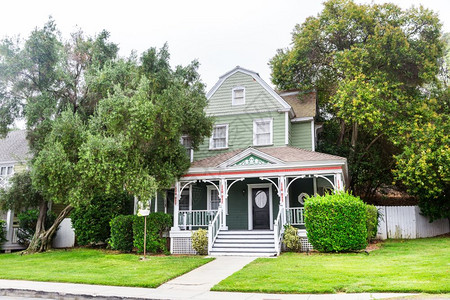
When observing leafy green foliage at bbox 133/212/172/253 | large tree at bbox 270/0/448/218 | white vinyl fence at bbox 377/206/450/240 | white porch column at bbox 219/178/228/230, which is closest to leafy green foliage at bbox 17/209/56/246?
leafy green foliage at bbox 133/212/172/253

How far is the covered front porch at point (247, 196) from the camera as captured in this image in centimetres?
1536

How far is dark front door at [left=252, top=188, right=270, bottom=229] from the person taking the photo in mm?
18219

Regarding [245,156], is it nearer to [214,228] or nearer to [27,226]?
[214,228]

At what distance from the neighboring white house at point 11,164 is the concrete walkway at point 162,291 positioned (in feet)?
28.6

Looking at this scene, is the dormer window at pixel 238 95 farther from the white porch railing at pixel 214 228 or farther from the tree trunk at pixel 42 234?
the tree trunk at pixel 42 234

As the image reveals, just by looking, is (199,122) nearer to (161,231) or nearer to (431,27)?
(161,231)

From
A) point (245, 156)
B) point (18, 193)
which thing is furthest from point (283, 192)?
point (18, 193)

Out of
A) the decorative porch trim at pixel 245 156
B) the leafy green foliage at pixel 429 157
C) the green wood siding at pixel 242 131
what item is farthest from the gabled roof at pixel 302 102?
the decorative porch trim at pixel 245 156

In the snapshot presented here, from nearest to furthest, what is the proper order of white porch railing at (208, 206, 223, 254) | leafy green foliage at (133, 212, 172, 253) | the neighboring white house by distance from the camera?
white porch railing at (208, 206, 223, 254) < leafy green foliage at (133, 212, 172, 253) < the neighboring white house

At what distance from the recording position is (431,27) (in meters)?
21.1

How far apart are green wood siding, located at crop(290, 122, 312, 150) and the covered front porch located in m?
2.47

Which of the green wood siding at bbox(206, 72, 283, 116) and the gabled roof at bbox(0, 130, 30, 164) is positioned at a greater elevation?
the green wood siding at bbox(206, 72, 283, 116)

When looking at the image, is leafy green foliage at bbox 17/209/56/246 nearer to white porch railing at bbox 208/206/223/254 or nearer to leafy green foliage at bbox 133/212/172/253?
leafy green foliage at bbox 133/212/172/253

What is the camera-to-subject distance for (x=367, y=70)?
21.7 meters
